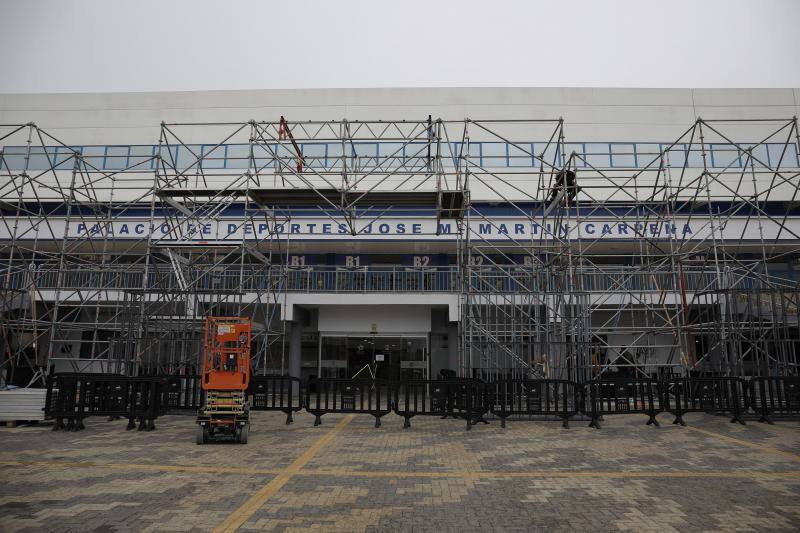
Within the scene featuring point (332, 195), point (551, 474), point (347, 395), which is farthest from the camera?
point (332, 195)

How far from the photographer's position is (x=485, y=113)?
26922 millimetres

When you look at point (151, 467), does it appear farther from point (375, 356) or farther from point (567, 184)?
point (375, 356)

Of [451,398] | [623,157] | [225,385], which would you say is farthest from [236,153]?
[623,157]

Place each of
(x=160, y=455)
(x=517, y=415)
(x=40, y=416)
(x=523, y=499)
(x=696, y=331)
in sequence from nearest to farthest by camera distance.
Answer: (x=523, y=499)
(x=160, y=455)
(x=40, y=416)
(x=517, y=415)
(x=696, y=331)

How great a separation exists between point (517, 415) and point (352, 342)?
1000cm

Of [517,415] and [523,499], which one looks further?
[517,415]

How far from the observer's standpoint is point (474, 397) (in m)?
13.1

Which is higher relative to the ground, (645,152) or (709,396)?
(645,152)

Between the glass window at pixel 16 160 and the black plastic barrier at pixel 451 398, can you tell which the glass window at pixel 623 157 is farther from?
the glass window at pixel 16 160

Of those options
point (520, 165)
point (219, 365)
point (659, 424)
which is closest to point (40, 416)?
point (219, 365)

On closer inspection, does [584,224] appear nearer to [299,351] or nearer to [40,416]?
[299,351]

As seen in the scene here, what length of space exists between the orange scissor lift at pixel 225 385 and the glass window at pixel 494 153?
1790 centimetres

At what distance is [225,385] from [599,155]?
21339 mm

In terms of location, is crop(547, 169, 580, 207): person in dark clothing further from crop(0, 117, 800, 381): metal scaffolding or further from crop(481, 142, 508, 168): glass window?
crop(481, 142, 508, 168): glass window
